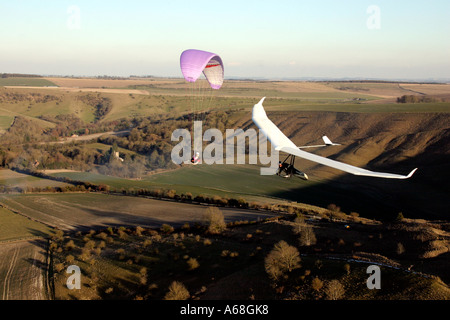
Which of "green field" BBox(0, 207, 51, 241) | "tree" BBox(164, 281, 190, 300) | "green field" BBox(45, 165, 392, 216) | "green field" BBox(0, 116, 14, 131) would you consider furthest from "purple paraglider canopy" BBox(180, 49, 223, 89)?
"green field" BBox(0, 116, 14, 131)

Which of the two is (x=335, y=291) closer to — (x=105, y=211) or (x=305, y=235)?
(x=305, y=235)

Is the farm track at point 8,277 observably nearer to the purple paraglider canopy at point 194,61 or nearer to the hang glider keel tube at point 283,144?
the purple paraglider canopy at point 194,61

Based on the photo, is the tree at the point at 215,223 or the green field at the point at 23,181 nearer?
the tree at the point at 215,223

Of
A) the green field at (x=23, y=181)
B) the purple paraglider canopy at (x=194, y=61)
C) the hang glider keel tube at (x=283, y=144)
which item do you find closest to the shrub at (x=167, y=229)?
the hang glider keel tube at (x=283, y=144)

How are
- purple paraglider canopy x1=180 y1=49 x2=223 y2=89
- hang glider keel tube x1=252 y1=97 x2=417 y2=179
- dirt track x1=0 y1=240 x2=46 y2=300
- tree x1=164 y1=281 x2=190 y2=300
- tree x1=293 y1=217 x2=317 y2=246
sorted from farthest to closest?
tree x1=293 y1=217 x2=317 y2=246 → purple paraglider canopy x1=180 y1=49 x2=223 y2=89 → dirt track x1=0 y1=240 x2=46 y2=300 → tree x1=164 y1=281 x2=190 y2=300 → hang glider keel tube x1=252 y1=97 x2=417 y2=179

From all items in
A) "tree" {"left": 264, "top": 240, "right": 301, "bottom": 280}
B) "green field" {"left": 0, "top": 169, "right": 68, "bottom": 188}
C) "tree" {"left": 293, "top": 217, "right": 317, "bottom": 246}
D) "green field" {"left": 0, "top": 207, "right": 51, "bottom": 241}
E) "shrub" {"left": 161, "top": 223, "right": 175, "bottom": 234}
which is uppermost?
"tree" {"left": 264, "top": 240, "right": 301, "bottom": 280}

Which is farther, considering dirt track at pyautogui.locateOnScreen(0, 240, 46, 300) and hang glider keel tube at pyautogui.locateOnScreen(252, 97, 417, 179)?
dirt track at pyautogui.locateOnScreen(0, 240, 46, 300)

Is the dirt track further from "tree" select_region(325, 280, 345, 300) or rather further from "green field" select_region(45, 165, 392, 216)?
"green field" select_region(45, 165, 392, 216)

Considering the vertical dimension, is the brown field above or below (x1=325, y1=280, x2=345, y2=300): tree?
below

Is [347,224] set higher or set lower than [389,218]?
higher
